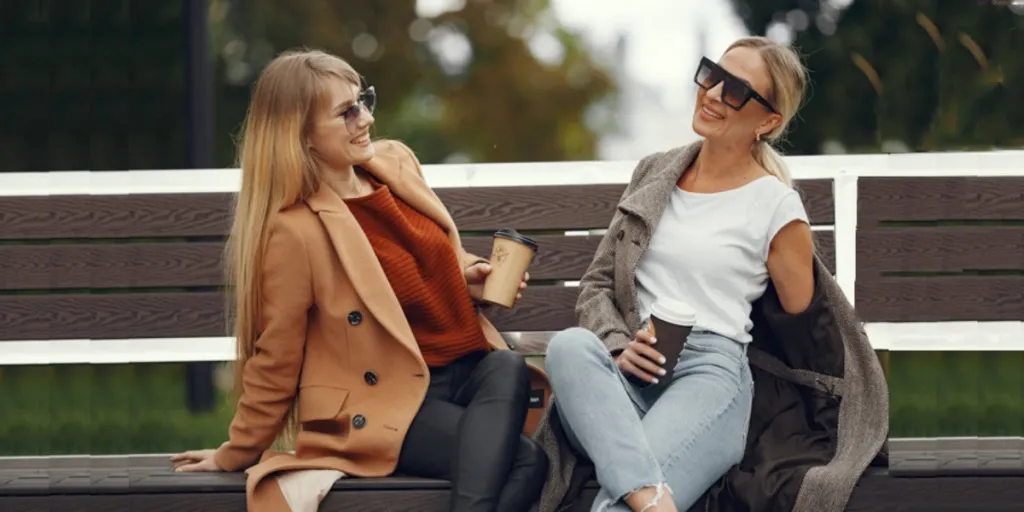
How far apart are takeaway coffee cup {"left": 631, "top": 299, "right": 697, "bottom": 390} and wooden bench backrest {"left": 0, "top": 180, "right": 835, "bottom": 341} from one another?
897 millimetres

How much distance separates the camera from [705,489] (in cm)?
300

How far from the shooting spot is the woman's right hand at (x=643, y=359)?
298 centimetres

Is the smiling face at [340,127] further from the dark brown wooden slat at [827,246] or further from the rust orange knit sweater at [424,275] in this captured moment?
the dark brown wooden slat at [827,246]

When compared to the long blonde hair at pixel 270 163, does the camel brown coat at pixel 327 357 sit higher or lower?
lower

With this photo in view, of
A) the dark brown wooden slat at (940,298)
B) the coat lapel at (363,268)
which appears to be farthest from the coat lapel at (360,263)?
the dark brown wooden slat at (940,298)

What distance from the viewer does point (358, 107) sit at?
3.18 m

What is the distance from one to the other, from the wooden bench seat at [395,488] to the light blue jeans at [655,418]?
22cm

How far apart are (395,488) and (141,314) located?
1250 mm

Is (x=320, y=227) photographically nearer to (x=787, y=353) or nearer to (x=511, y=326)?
(x=511, y=326)

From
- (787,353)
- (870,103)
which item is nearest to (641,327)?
(787,353)

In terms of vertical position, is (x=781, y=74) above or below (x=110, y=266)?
above

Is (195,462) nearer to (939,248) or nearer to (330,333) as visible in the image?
(330,333)

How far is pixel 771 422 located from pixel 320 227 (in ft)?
4.03

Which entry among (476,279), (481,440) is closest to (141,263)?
(476,279)
